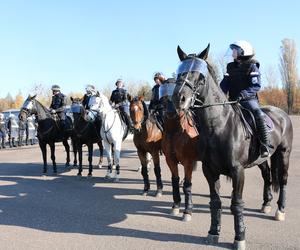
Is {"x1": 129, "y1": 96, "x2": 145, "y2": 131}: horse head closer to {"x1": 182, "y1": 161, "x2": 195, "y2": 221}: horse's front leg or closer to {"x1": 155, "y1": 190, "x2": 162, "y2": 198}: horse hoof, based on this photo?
{"x1": 155, "y1": 190, "x2": 162, "y2": 198}: horse hoof

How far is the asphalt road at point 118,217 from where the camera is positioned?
6.20 m

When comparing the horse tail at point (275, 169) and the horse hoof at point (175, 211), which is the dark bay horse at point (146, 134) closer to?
the horse hoof at point (175, 211)

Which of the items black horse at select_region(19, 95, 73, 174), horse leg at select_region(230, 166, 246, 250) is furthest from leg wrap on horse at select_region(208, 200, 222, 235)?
black horse at select_region(19, 95, 73, 174)

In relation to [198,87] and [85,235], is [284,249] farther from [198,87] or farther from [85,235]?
[85,235]

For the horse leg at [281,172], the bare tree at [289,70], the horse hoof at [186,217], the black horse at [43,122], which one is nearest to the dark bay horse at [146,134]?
the horse hoof at [186,217]

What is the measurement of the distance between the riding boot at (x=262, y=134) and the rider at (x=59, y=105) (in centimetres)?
957

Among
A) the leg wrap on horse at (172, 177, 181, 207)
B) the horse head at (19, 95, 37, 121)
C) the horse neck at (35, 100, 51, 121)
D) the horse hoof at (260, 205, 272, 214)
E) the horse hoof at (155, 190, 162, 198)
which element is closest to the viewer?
the horse hoof at (260, 205, 272, 214)

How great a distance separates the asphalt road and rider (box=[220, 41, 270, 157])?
157cm

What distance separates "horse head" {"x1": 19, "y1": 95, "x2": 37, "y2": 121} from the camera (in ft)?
44.3

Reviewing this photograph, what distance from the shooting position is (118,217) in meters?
7.77

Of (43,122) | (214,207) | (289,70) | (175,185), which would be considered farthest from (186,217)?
(289,70)

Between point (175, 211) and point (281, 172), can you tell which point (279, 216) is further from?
point (175, 211)

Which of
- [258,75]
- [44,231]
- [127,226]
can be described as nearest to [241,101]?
[258,75]

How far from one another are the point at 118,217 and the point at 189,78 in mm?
3503
